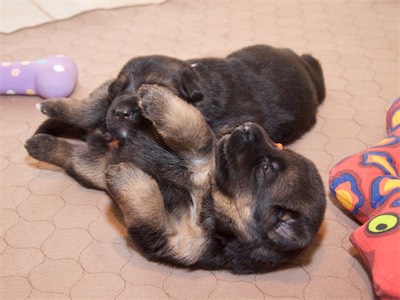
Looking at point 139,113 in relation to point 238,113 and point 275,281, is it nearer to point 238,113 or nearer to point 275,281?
point 238,113

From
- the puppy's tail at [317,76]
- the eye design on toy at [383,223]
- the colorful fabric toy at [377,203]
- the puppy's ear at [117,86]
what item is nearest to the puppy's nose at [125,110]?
the puppy's ear at [117,86]

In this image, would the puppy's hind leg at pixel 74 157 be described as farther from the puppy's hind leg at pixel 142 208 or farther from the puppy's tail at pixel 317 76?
the puppy's tail at pixel 317 76

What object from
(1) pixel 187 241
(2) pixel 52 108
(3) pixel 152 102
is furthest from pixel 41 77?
(1) pixel 187 241

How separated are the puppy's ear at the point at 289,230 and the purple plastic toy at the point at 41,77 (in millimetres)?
1475

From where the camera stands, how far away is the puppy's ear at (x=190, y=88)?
2.24m

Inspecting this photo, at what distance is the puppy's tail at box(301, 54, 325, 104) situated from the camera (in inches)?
114

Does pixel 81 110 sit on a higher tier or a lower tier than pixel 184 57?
higher

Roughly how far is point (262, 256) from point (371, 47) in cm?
226

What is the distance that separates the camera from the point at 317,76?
115 inches

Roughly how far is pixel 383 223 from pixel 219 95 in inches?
37.1

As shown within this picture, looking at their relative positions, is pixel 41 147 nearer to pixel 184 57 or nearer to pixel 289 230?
pixel 289 230

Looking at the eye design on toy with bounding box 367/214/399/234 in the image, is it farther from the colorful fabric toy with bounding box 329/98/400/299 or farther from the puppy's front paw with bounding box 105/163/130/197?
the puppy's front paw with bounding box 105/163/130/197

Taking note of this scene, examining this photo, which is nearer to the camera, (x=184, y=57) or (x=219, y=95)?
(x=219, y=95)

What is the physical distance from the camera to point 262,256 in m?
1.84
